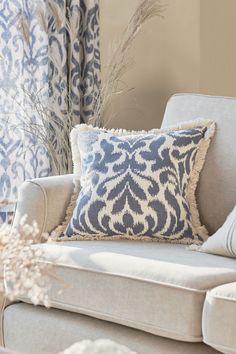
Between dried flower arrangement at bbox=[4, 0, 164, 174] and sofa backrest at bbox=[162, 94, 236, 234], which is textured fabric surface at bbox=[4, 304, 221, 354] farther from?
dried flower arrangement at bbox=[4, 0, 164, 174]

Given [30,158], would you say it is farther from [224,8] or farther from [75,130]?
[224,8]

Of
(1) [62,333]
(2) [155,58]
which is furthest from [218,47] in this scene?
(1) [62,333]

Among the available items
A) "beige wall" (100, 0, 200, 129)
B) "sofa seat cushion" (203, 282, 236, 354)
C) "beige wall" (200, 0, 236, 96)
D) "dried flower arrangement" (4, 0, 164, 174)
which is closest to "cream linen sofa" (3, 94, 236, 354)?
"sofa seat cushion" (203, 282, 236, 354)

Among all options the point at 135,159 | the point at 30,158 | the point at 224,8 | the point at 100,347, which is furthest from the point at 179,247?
the point at 224,8

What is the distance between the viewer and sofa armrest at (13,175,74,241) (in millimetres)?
2621

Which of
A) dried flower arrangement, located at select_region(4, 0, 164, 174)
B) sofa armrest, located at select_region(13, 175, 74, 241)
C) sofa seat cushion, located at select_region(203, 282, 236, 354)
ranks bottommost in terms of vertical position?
sofa seat cushion, located at select_region(203, 282, 236, 354)

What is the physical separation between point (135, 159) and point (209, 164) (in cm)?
27

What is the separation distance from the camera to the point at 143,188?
2549mm

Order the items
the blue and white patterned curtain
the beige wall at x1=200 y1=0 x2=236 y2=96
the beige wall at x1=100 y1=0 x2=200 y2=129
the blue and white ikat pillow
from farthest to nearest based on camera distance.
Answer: the beige wall at x1=200 y1=0 x2=236 y2=96 < the beige wall at x1=100 y1=0 x2=200 y2=129 < the blue and white patterned curtain < the blue and white ikat pillow

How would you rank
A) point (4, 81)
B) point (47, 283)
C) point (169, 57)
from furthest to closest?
point (169, 57), point (4, 81), point (47, 283)

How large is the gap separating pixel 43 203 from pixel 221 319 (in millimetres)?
939

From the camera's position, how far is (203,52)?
14.7 ft

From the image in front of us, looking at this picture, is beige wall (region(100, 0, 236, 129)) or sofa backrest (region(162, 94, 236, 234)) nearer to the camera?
sofa backrest (region(162, 94, 236, 234))

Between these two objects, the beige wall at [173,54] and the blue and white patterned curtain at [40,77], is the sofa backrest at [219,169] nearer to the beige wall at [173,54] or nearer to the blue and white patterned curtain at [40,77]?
the blue and white patterned curtain at [40,77]
